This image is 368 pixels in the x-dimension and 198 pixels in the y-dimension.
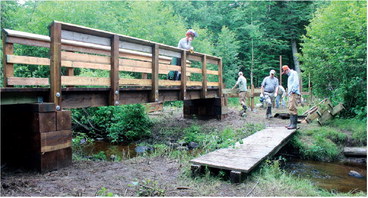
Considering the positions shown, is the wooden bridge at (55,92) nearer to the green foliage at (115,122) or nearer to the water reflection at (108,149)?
the water reflection at (108,149)

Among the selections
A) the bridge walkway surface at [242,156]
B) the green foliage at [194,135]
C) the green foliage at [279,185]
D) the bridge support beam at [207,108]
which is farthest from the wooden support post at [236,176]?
the bridge support beam at [207,108]

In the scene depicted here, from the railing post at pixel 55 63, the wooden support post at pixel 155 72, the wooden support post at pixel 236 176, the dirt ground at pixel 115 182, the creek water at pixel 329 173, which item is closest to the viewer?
the dirt ground at pixel 115 182

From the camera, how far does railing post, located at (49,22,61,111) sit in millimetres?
5164

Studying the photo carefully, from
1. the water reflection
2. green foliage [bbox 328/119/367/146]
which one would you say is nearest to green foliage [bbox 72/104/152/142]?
the water reflection

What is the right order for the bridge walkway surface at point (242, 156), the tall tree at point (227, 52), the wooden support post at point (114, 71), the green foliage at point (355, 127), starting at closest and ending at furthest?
the bridge walkway surface at point (242, 156) < the wooden support post at point (114, 71) < the green foliage at point (355, 127) < the tall tree at point (227, 52)

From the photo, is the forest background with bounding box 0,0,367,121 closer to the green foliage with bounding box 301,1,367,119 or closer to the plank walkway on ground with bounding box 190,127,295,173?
the green foliage with bounding box 301,1,367,119

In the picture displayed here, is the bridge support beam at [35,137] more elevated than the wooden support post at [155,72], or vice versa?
the wooden support post at [155,72]

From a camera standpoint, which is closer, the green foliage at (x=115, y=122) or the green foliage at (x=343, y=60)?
the green foliage at (x=343, y=60)

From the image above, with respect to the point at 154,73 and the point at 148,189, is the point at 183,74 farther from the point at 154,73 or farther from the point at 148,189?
the point at 148,189

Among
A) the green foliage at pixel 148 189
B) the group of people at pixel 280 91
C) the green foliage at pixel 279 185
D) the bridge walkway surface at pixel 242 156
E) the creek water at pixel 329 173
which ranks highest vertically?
the group of people at pixel 280 91

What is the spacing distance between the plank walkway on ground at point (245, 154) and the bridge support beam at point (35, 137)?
7.45 feet

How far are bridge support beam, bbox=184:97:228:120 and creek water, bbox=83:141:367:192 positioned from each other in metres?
4.30

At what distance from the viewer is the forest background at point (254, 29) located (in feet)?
33.0

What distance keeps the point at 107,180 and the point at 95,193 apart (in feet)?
1.97
